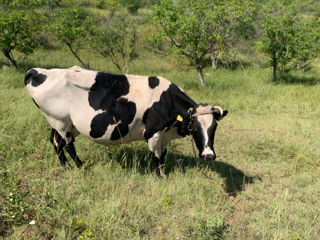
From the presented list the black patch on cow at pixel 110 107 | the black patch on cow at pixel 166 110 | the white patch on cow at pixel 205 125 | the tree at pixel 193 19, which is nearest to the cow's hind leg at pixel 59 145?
the black patch on cow at pixel 110 107

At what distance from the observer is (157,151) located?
4.28m

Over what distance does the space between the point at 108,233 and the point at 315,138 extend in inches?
232

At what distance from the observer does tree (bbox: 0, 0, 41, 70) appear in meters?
11.2

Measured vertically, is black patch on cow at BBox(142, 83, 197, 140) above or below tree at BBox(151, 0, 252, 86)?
below

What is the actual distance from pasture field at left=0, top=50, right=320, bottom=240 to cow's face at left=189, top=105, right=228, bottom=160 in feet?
2.21

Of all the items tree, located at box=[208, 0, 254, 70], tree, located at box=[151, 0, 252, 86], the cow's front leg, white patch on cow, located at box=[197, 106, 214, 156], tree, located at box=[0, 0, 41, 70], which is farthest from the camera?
tree, located at box=[0, 0, 41, 70]

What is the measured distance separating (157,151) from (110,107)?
3.52 ft

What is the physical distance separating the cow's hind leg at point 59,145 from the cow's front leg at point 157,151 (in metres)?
1.47

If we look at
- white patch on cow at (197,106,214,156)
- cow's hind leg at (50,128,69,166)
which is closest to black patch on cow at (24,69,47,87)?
cow's hind leg at (50,128,69,166)

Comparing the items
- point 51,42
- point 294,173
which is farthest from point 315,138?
point 51,42

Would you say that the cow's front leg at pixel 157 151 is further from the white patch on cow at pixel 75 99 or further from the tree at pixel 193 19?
the tree at pixel 193 19

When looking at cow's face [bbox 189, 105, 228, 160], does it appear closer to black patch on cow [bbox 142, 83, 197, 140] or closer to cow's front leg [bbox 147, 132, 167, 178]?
black patch on cow [bbox 142, 83, 197, 140]

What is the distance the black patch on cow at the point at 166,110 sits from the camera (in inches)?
158

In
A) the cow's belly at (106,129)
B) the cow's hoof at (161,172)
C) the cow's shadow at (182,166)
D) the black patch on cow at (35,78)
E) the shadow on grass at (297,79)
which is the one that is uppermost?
the black patch on cow at (35,78)
